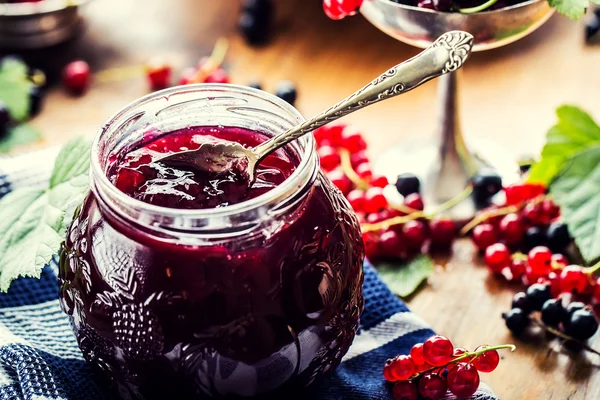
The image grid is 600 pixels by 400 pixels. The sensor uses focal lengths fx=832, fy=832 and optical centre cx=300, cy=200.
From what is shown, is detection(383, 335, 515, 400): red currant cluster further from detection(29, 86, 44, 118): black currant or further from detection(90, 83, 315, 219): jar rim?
detection(29, 86, 44, 118): black currant

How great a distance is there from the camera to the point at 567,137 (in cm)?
127

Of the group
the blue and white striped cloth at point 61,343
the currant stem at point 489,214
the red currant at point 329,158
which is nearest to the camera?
the blue and white striped cloth at point 61,343

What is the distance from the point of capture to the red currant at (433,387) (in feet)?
3.18

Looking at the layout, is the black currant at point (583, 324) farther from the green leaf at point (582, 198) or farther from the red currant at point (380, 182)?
the red currant at point (380, 182)

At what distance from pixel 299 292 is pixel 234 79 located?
0.87 metres

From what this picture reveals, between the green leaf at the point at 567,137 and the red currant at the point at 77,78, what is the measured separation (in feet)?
2.82

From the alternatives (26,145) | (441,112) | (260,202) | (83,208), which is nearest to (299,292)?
(260,202)

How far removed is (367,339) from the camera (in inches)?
41.8

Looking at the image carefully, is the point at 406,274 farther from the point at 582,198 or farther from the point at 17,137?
the point at 17,137

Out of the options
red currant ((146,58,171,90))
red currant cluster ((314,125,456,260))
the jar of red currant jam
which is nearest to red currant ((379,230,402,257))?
red currant cluster ((314,125,456,260))

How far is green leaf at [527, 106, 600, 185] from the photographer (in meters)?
1.26

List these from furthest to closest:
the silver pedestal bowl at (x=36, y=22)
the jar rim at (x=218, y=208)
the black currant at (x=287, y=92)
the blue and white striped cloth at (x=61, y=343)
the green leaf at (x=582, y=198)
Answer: the silver pedestal bowl at (x=36, y=22)
the black currant at (x=287, y=92)
the green leaf at (x=582, y=198)
the blue and white striped cloth at (x=61, y=343)
the jar rim at (x=218, y=208)

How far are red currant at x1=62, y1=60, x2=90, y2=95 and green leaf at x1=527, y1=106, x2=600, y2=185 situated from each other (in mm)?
861

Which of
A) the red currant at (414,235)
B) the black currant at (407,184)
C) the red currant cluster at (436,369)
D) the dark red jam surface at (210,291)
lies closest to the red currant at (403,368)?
the red currant cluster at (436,369)
